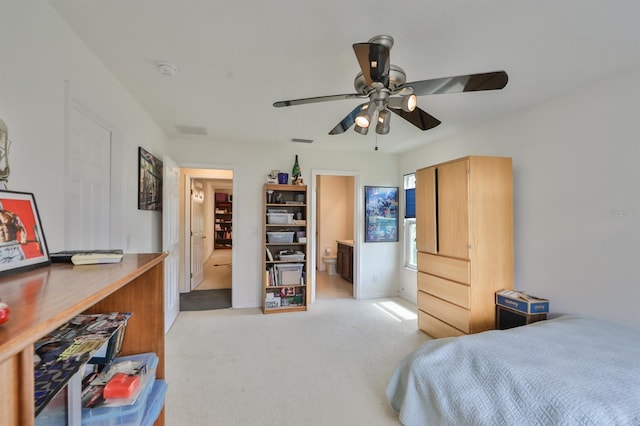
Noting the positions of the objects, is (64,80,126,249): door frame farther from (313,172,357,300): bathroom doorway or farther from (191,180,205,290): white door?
(313,172,357,300): bathroom doorway

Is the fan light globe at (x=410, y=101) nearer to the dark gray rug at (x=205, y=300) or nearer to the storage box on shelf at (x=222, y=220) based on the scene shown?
the dark gray rug at (x=205, y=300)

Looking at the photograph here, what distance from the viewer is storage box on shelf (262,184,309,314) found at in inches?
160

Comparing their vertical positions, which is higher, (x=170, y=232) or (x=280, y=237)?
(x=170, y=232)

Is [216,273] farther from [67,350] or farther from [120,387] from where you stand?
[67,350]

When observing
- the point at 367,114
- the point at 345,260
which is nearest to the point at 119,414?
the point at 367,114

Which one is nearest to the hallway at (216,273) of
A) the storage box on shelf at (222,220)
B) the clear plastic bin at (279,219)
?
the storage box on shelf at (222,220)

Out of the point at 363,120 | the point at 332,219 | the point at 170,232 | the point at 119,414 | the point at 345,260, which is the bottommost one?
the point at 345,260

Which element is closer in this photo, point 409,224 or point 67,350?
point 67,350

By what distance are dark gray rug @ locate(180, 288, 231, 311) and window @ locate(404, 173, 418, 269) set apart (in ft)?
9.86

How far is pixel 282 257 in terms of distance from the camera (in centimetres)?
412

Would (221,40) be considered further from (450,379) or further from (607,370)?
(607,370)

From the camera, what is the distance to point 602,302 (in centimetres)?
224

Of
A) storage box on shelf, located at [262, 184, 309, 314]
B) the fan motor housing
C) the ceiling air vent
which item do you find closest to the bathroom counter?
storage box on shelf, located at [262, 184, 309, 314]

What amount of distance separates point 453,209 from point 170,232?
3267 mm
